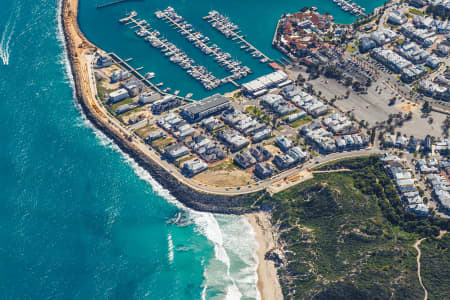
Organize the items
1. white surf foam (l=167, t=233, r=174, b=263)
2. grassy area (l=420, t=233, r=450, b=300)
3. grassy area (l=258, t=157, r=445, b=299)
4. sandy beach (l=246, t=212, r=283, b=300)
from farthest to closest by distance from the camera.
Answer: white surf foam (l=167, t=233, r=174, b=263)
sandy beach (l=246, t=212, r=283, b=300)
grassy area (l=258, t=157, r=445, b=299)
grassy area (l=420, t=233, r=450, b=300)

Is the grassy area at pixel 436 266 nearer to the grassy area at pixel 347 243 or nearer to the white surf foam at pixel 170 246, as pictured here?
the grassy area at pixel 347 243

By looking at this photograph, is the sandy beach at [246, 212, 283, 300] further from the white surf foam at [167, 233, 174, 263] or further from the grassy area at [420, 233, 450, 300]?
the grassy area at [420, 233, 450, 300]

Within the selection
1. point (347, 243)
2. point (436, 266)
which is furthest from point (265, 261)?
point (436, 266)

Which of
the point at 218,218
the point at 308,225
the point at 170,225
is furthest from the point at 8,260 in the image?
the point at 308,225

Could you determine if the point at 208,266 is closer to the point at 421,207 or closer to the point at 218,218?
the point at 218,218

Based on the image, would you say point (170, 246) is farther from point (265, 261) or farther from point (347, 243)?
point (347, 243)

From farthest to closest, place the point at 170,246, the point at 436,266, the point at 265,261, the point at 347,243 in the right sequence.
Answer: the point at 170,246 < the point at 265,261 < the point at 347,243 < the point at 436,266

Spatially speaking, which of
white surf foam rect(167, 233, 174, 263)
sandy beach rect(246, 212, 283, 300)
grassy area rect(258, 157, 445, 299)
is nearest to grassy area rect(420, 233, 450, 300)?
grassy area rect(258, 157, 445, 299)
